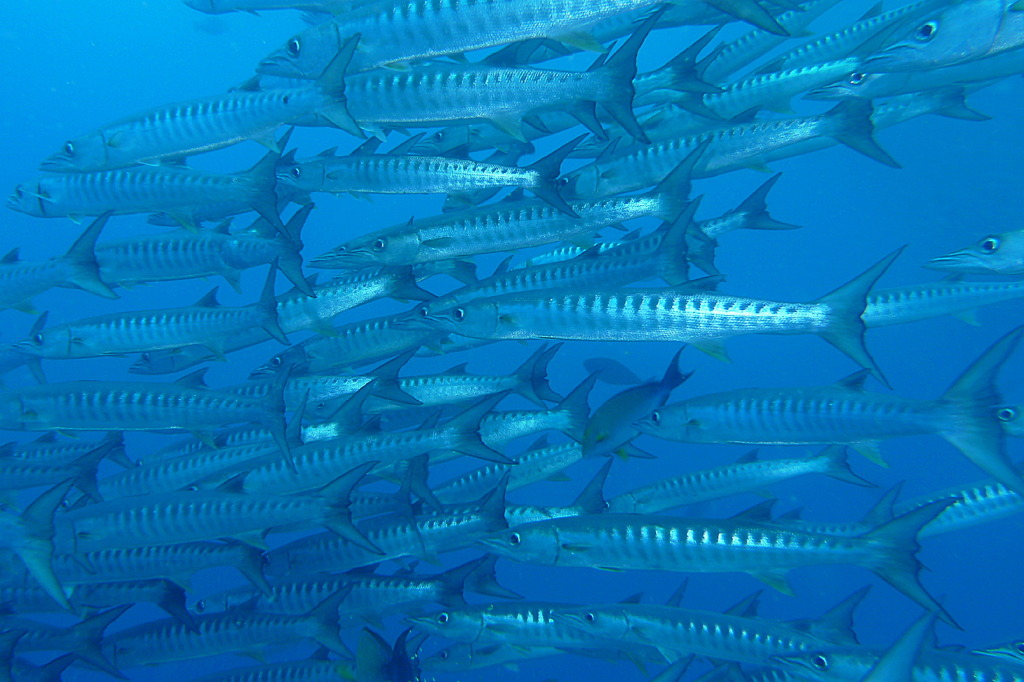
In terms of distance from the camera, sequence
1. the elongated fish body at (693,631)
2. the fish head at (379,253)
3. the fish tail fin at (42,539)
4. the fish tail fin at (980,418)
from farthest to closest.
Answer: the fish head at (379,253)
the elongated fish body at (693,631)
the fish tail fin at (42,539)
the fish tail fin at (980,418)

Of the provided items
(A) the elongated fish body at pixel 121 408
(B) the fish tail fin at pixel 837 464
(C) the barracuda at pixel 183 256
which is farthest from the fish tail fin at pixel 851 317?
(A) the elongated fish body at pixel 121 408

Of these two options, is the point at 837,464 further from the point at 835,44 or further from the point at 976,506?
the point at 835,44

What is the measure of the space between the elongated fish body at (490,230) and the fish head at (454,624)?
2.77 metres

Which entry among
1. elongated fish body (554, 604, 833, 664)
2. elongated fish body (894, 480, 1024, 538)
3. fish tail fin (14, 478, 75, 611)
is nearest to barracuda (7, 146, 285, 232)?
fish tail fin (14, 478, 75, 611)

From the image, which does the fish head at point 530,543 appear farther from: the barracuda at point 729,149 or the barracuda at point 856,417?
the barracuda at point 729,149

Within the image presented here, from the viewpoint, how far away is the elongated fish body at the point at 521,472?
19.5 ft

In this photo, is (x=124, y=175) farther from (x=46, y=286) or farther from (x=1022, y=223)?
(x=1022, y=223)

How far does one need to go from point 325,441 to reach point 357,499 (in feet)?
3.04

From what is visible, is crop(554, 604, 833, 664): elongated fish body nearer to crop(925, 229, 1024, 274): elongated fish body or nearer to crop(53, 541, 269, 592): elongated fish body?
crop(53, 541, 269, 592): elongated fish body

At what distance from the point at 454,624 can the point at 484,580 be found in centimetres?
44

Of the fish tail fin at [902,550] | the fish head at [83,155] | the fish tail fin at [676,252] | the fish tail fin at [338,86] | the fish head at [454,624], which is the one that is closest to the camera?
the fish tail fin at [902,550]

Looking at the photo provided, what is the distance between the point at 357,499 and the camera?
18.2ft

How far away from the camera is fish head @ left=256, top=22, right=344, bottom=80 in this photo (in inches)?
159

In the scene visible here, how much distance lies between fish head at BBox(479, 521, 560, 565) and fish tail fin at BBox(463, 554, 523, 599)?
0.52 m
